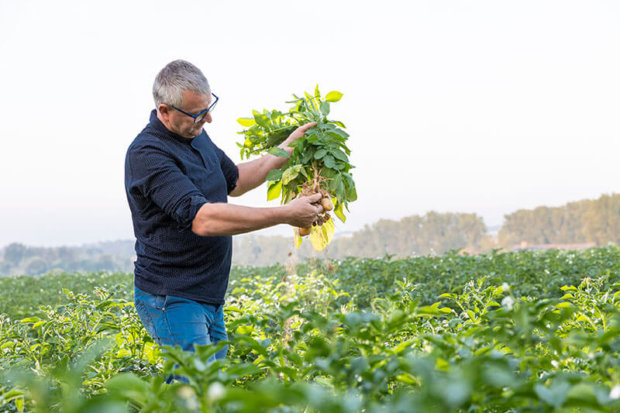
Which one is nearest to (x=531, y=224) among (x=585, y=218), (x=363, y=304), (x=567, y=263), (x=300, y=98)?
(x=585, y=218)

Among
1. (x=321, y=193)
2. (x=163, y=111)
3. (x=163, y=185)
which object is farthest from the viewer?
(x=321, y=193)

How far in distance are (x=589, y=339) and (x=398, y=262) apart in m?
7.22

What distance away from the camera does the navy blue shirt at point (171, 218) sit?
9.09 ft

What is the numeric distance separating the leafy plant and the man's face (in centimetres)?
58

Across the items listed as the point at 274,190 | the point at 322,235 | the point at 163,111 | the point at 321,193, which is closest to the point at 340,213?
the point at 322,235

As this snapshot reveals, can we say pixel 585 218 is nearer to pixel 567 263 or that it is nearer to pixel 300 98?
pixel 567 263

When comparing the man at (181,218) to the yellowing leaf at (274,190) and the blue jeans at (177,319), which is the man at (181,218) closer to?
Answer: the blue jeans at (177,319)

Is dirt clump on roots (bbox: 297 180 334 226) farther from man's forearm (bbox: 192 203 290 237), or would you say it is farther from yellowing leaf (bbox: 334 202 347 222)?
man's forearm (bbox: 192 203 290 237)

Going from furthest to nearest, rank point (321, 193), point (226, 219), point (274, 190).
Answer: point (274, 190) < point (321, 193) < point (226, 219)

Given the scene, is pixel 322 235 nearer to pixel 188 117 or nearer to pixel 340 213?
pixel 340 213

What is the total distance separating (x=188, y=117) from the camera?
2.95m

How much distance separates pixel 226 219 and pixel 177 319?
0.56 meters

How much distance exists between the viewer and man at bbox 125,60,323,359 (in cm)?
273

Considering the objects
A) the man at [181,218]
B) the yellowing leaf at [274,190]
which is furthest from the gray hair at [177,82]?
the yellowing leaf at [274,190]
